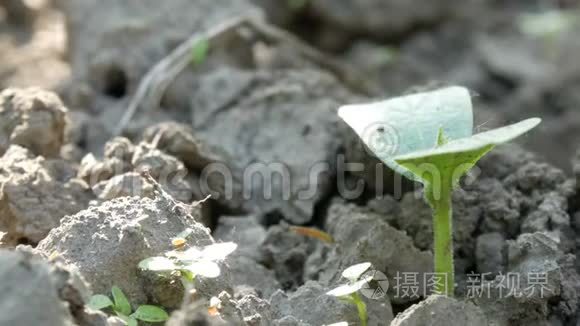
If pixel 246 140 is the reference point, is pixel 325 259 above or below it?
below

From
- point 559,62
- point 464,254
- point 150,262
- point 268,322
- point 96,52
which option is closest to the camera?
point 150,262

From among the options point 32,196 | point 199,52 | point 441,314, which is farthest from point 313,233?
point 199,52

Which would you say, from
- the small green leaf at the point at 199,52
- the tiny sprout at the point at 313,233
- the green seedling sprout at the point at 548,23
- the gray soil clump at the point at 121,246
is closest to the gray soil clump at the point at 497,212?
the tiny sprout at the point at 313,233

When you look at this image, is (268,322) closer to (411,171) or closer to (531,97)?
(411,171)

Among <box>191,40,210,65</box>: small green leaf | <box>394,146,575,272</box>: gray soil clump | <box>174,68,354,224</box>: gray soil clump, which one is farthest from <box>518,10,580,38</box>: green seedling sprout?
<box>394,146,575,272</box>: gray soil clump

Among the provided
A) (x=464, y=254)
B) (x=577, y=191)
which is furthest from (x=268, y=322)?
(x=577, y=191)

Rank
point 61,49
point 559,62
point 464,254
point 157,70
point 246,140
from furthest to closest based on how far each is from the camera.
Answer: point 559,62
point 61,49
point 157,70
point 246,140
point 464,254

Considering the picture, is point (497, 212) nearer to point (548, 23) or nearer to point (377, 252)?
point (377, 252)
